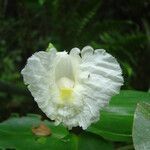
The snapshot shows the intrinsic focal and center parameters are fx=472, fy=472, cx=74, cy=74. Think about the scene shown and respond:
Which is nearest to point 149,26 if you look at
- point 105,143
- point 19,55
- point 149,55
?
point 149,55

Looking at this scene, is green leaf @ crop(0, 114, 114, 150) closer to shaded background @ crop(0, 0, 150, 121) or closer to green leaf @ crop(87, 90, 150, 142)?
green leaf @ crop(87, 90, 150, 142)

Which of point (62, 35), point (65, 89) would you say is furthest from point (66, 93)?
point (62, 35)

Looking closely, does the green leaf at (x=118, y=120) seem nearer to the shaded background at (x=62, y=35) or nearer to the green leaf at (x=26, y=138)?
the green leaf at (x=26, y=138)

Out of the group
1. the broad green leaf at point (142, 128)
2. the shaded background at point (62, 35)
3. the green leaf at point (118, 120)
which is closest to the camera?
the broad green leaf at point (142, 128)

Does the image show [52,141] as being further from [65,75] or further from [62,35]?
[62,35]

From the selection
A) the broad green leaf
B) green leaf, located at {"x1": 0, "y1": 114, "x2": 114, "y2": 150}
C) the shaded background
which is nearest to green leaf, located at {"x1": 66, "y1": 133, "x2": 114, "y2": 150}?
green leaf, located at {"x1": 0, "y1": 114, "x2": 114, "y2": 150}

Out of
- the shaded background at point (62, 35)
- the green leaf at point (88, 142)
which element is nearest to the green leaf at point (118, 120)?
the green leaf at point (88, 142)
